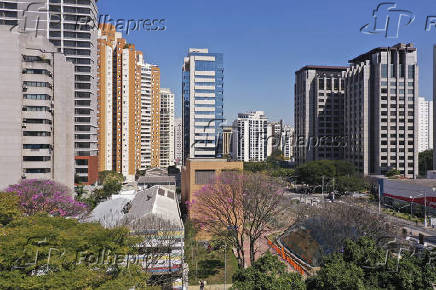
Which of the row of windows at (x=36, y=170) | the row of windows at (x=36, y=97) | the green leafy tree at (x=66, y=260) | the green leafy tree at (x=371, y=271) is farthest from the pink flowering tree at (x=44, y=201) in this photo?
the green leafy tree at (x=371, y=271)

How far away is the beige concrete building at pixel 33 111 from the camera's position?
108ft

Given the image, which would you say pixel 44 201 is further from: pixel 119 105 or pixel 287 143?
pixel 287 143

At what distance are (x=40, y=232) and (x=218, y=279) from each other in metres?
11.8

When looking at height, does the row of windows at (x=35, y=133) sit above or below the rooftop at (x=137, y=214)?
above

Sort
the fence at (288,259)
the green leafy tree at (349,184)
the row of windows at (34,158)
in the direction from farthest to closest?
the green leafy tree at (349,184)
the row of windows at (34,158)
the fence at (288,259)

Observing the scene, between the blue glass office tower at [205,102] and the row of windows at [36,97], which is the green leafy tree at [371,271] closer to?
the row of windows at [36,97]

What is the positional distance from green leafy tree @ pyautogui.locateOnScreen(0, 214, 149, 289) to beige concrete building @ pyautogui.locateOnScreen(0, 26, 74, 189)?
23.9m

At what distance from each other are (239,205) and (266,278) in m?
13.4

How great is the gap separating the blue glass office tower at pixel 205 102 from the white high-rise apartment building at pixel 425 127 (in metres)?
89.8

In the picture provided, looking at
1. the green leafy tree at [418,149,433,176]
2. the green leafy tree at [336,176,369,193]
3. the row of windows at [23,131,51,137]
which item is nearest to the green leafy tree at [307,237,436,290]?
the row of windows at [23,131,51,137]

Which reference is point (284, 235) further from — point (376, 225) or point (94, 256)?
point (94, 256)

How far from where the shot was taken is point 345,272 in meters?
10.7

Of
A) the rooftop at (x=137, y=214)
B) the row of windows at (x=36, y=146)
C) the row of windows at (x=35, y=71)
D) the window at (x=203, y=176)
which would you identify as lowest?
the rooftop at (x=137, y=214)

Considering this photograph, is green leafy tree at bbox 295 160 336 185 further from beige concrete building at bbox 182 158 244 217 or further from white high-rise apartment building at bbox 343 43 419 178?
beige concrete building at bbox 182 158 244 217
